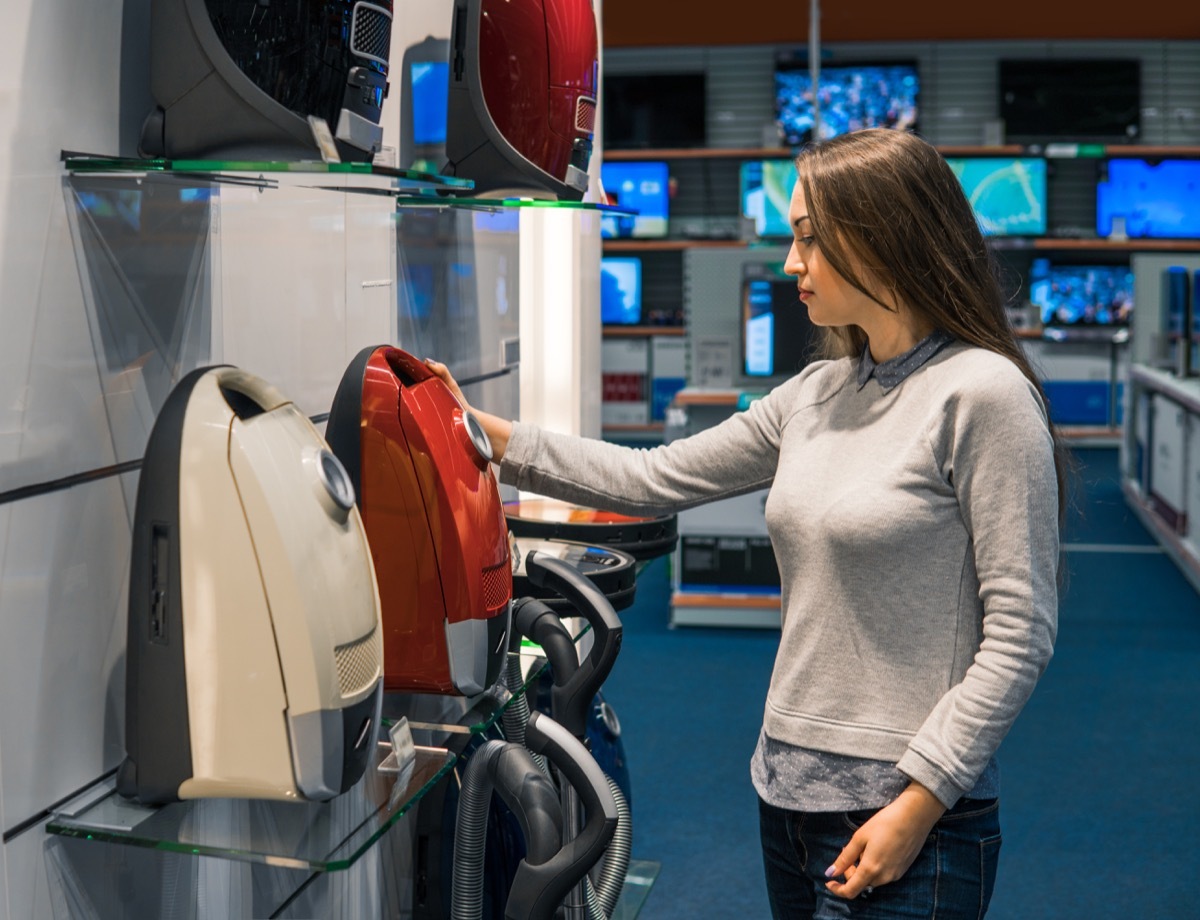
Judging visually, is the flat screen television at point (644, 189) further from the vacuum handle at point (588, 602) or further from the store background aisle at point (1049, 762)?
the vacuum handle at point (588, 602)

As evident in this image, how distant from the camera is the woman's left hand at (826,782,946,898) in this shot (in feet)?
4.68

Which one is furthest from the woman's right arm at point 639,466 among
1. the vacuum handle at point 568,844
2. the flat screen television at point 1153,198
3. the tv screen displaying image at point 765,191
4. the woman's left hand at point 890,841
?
the flat screen television at point 1153,198

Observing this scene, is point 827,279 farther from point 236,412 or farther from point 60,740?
point 60,740

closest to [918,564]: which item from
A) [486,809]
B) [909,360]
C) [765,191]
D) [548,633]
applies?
[909,360]

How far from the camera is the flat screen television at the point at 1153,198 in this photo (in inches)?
409

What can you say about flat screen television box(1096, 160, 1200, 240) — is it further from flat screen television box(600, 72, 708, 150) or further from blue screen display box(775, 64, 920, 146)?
flat screen television box(600, 72, 708, 150)

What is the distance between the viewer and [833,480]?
4.99 ft

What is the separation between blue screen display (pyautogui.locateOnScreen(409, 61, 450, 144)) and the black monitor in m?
3.61

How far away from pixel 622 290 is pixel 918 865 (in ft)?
32.5

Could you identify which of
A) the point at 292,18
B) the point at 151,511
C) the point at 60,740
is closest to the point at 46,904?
the point at 60,740

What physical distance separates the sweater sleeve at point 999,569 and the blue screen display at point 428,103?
3.09ft

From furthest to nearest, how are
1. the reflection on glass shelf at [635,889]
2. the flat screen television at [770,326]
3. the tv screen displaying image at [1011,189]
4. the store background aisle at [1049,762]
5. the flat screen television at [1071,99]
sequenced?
the flat screen television at [1071,99] < the tv screen displaying image at [1011,189] < the flat screen television at [770,326] < the store background aisle at [1049,762] < the reflection on glass shelf at [635,889]

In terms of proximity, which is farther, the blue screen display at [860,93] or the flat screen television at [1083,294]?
the blue screen display at [860,93]

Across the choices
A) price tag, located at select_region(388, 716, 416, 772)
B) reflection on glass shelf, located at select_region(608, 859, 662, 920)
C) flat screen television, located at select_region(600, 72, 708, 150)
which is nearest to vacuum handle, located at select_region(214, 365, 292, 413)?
price tag, located at select_region(388, 716, 416, 772)
